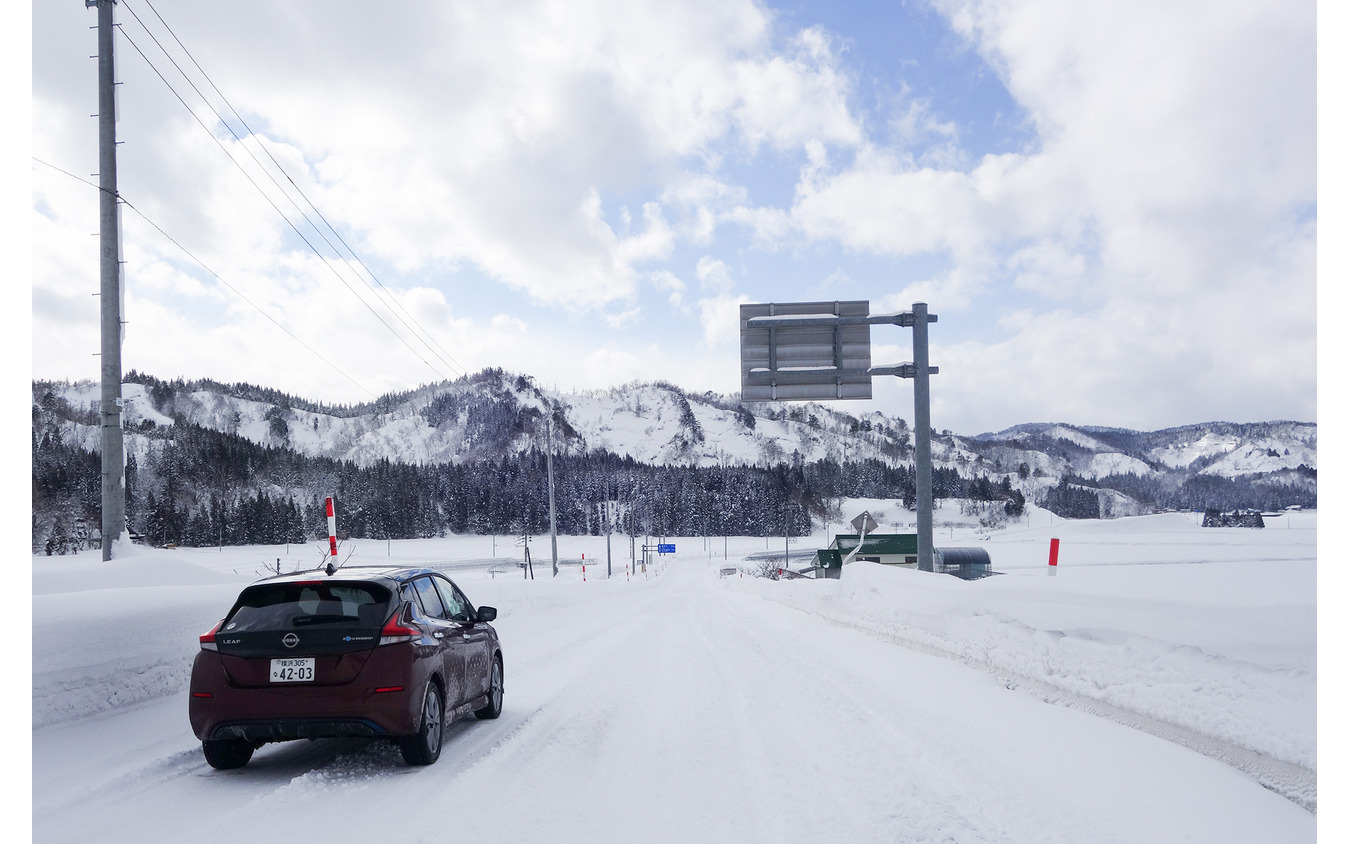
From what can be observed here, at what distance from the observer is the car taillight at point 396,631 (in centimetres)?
609

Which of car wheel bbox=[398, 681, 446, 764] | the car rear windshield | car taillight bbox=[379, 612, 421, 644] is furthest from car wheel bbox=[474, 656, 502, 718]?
the car rear windshield

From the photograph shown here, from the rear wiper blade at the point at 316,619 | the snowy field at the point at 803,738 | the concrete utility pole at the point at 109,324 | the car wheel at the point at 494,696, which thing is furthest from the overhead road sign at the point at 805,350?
the rear wiper blade at the point at 316,619

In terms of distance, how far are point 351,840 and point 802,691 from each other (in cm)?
588

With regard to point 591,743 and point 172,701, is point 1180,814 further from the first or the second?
point 172,701

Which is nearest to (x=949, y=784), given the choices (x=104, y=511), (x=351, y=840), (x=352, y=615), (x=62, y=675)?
(x=351, y=840)

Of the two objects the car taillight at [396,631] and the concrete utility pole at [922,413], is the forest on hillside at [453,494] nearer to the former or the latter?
the car taillight at [396,631]

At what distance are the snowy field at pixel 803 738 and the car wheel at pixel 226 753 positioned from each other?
16 cm

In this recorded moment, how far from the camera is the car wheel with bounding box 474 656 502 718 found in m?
8.23

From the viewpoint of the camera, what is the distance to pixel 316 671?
234 inches

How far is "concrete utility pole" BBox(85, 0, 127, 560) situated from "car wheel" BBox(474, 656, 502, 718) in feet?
21.9

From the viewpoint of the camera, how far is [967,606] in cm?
1130

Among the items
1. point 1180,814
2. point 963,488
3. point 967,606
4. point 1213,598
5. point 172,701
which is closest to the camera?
point 1180,814

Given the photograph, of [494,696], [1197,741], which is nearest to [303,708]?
[494,696]

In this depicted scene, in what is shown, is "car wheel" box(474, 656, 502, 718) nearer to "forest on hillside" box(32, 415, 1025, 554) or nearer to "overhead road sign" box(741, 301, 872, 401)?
"overhead road sign" box(741, 301, 872, 401)
